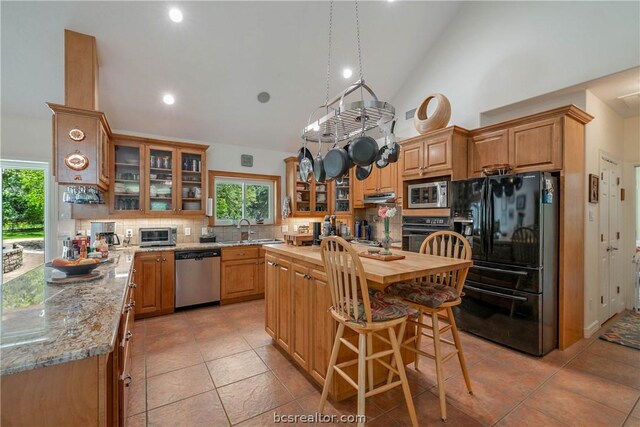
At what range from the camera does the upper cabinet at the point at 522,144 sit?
2.76 meters

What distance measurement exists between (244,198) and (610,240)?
5.23 metres

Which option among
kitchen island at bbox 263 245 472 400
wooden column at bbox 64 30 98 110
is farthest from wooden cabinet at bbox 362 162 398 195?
wooden column at bbox 64 30 98 110

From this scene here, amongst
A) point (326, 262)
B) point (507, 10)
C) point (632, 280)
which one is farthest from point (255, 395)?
point (632, 280)

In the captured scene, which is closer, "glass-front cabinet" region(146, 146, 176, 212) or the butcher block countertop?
the butcher block countertop

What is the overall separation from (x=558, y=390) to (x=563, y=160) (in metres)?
2.01

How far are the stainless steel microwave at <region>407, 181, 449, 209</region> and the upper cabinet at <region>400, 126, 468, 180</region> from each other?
126mm

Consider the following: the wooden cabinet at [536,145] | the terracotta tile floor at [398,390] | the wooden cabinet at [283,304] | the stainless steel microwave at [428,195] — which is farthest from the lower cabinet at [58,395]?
the wooden cabinet at [536,145]

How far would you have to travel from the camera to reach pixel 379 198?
468 centimetres

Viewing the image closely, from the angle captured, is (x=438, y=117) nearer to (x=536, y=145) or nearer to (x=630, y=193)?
(x=536, y=145)

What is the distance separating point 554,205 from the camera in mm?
2770

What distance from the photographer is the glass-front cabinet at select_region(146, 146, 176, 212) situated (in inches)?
161

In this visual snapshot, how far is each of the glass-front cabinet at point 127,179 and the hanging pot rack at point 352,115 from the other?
2945 mm

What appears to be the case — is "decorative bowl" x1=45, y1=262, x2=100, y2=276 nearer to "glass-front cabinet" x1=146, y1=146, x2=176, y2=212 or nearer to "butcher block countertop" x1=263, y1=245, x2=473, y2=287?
"butcher block countertop" x1=263, y1=245, x2=473, y2=287

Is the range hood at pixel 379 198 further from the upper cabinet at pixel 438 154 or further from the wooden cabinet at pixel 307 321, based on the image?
the wooden cabinet at pixel 307 321
